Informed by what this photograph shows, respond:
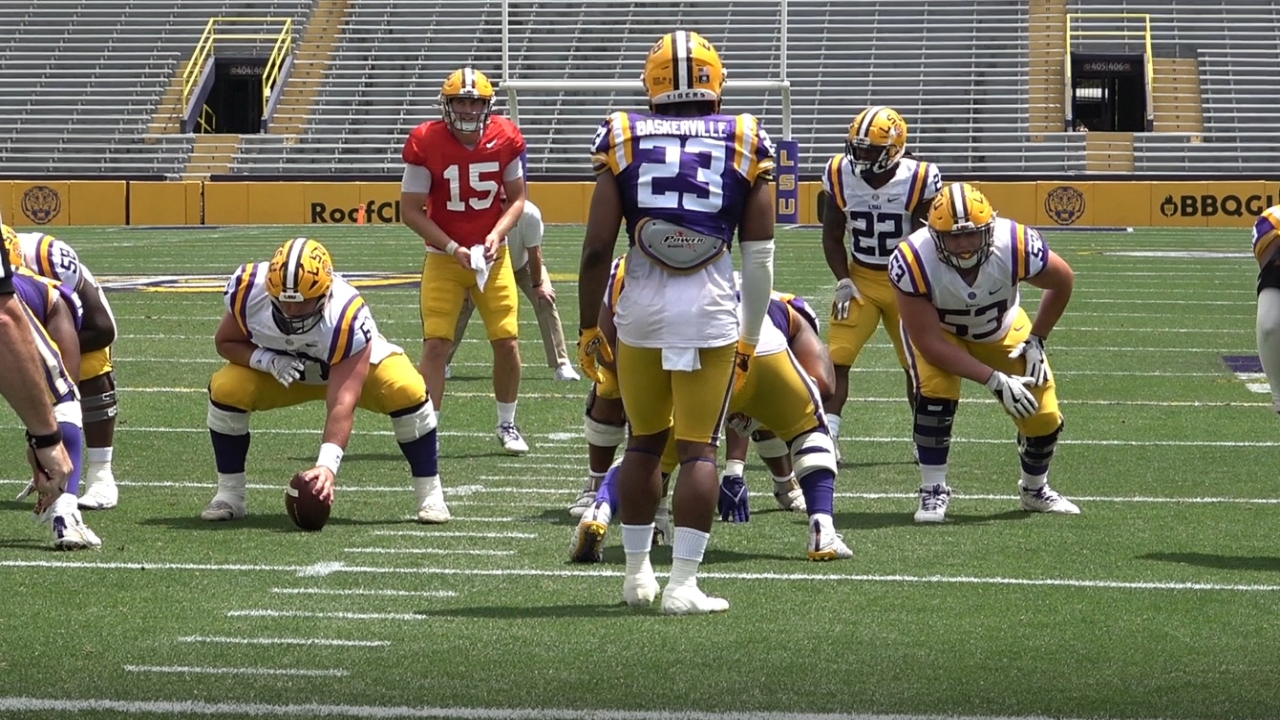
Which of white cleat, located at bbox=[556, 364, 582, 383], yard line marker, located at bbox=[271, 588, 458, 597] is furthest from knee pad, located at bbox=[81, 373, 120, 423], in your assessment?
white cleat, located at bbox=[556, 364, 582, 383]

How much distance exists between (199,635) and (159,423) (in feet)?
16.3

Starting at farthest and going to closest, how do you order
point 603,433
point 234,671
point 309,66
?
point 309,66
point 603,433
point 234,671

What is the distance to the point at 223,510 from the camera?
696cm

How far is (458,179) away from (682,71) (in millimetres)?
3668

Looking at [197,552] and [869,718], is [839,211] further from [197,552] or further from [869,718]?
[869,718]

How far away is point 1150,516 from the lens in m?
7.09

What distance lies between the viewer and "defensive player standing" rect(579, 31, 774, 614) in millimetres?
5199

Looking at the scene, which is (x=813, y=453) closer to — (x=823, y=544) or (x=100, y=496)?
(x=823, y=544)

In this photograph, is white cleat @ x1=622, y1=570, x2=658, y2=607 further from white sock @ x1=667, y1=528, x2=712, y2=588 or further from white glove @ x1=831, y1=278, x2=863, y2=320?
white glove @ x1=831, y1=278, x2=863, y2=320

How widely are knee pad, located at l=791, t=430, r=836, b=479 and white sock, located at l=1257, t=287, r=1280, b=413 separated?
150cm

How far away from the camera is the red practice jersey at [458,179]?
8.77 meters

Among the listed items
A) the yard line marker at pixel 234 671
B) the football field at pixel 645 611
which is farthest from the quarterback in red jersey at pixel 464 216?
the yard line marker at pixel 234 671

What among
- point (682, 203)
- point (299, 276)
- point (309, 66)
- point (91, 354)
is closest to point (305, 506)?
point (299, 276)

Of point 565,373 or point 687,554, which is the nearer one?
point 687,554
